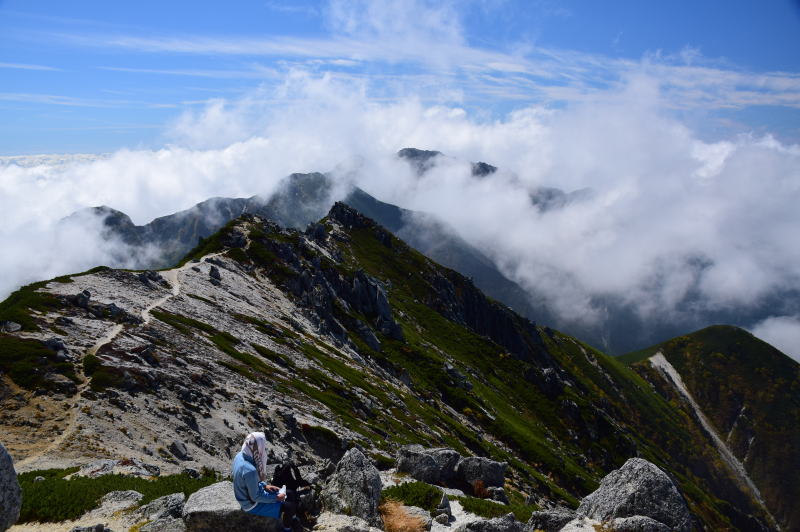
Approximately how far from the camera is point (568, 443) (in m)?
162

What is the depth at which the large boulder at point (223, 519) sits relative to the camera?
17562 mm

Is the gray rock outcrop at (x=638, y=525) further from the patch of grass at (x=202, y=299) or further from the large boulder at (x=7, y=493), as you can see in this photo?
the patch of grass at (x=202, y=299)

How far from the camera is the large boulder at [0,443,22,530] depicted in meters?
17.0

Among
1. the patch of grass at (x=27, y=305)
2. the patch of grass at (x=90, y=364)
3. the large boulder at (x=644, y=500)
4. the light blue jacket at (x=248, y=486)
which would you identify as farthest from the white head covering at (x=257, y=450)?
the patch of grass at (x=27, y=305)

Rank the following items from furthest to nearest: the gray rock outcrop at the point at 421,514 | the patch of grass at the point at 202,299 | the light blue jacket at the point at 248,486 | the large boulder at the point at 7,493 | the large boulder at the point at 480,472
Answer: the patch of grass at the point at 202,299
the large boulder at the point at 480,472
the gray rock outcrop at the point at 421,514
the large boulder at the point at 7,493
the light blue jacket at the point at 248,486

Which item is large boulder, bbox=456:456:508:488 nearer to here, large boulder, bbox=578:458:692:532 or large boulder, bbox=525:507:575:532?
large boulder, bbox=578:458:692:532

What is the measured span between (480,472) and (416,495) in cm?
1387

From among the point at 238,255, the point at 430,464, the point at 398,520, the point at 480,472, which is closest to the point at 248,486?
the point at 398,520

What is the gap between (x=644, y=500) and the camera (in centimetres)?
2236

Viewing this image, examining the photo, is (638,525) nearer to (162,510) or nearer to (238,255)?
(162,510)

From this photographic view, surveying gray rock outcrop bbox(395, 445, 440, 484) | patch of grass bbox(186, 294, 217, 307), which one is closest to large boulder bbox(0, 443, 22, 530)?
gray rock outcrop bbox(395, 445, 440, 484)

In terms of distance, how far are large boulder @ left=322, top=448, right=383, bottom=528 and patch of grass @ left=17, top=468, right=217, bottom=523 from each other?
7912 millimetres

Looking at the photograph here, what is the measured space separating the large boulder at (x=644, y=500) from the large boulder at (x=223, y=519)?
51.5 feet

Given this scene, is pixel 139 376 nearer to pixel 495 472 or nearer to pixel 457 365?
pixel 495 472
